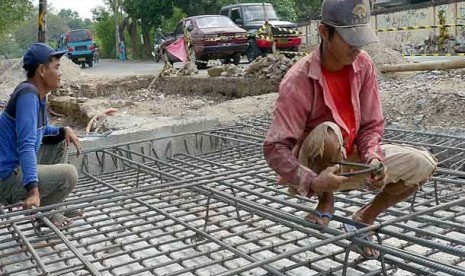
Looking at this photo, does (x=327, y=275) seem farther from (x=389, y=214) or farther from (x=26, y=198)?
(x=26, y=198)

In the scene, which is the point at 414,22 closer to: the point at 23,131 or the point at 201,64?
the point at 201,64

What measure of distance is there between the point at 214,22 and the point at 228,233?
12103mm

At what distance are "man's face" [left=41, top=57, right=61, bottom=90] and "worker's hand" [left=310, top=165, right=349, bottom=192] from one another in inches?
70.0

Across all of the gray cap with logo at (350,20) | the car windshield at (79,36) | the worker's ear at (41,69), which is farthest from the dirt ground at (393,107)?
the car windshield at (79,36)

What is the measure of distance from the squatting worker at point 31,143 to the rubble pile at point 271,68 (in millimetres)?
5976

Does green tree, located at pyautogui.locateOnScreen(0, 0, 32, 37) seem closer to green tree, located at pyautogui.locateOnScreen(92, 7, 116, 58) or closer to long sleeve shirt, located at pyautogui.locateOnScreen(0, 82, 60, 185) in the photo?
green tree, located at pyautogui.locateOnScreen(92, 7, 116, 58)

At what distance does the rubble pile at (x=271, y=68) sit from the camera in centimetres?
942

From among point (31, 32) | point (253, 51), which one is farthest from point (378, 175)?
point (31, 32)

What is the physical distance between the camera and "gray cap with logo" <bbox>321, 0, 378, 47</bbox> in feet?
8.25

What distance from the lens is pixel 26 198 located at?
344cm

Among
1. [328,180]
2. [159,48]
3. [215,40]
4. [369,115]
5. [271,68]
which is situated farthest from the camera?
[159,48]

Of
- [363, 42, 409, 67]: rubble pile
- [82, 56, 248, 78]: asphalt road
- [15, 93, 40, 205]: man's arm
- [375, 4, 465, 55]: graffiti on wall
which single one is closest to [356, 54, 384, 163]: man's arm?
[15, 93, 40, 205]: man's arm

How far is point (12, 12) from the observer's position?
2070cm

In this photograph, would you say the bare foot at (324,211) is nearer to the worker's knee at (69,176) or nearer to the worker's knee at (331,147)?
the worker's knee at (331,147)
